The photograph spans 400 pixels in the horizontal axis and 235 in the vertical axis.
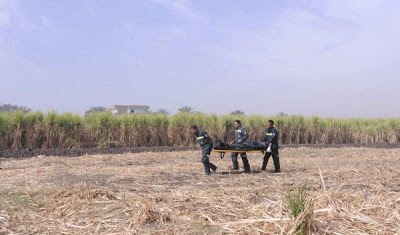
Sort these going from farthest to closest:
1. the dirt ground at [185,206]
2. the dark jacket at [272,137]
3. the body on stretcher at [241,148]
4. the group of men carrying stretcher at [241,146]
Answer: the dark jacket at [272,137]
the body on stretcher at [241,148]
the group of men carrying stretcher at [241,146]
the dirt ground at [185,206]

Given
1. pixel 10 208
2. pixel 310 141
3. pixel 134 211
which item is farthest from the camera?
pixel 310 141

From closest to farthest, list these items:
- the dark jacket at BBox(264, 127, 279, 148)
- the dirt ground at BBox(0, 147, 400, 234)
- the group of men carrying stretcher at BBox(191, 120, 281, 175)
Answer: the dirt ground at BBox(0, 147, 400, 234), the group of men carrying stretcher at BBox(191, 120, 281, 175), the dark jacket at BBox(264, 127, 279, 148)

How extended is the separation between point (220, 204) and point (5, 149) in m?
17.5

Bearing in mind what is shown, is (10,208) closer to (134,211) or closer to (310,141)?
(134,211)

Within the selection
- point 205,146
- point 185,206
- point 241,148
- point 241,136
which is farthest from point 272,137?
point 185,206

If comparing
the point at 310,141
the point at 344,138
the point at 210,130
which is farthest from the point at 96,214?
the point at 344,138

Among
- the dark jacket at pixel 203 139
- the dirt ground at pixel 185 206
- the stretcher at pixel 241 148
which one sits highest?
the dark jacket at pixel 203 139

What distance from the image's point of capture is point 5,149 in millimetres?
20578

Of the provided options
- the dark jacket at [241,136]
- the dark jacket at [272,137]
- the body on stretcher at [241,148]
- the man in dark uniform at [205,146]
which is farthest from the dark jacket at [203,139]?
the dark jacket at [272,137]

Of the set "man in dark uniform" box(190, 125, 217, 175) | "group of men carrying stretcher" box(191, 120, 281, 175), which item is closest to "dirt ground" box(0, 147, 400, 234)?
"man in dark uniform" box(190, 125, 217, 175)

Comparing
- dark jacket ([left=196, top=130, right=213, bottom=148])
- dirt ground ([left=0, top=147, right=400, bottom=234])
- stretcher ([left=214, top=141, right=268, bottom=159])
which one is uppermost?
dark jacket ([left=196, top=130, right=213, bottom=148])

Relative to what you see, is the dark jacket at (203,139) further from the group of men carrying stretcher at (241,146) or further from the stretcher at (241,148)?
the stretcher at (241,148)

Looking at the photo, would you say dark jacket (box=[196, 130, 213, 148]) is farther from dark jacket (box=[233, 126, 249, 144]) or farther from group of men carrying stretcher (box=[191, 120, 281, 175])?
dark jacket (box=[233, 126, 249, 144])

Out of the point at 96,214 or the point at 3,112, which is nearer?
the point at 96,214
